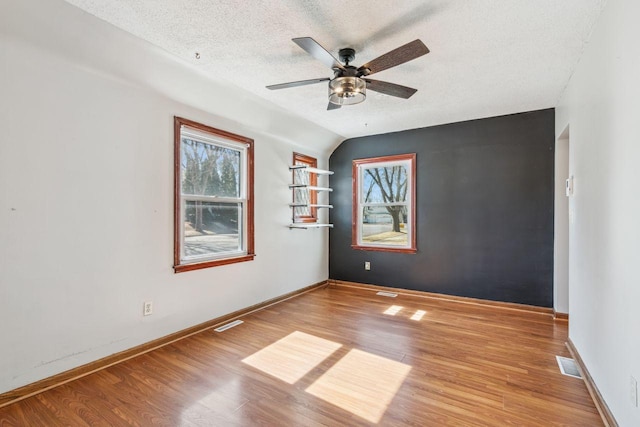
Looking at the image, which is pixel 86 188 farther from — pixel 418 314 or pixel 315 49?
pixel 418 314

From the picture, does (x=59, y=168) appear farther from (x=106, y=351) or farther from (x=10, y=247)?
(x=106, y=351)

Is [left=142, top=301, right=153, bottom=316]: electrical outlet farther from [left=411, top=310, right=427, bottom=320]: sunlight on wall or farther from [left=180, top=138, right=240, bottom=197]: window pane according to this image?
[left=411, top=310, right=427, bottom=320]: sunlight on wall

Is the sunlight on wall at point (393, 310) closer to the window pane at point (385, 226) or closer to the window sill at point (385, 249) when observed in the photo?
the window sill at point (385, 249)

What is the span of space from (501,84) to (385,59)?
175 centimetres

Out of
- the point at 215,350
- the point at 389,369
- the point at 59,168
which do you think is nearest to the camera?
the point at 59,168

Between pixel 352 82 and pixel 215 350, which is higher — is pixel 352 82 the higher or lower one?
the higher one

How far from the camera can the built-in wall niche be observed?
15.1ft

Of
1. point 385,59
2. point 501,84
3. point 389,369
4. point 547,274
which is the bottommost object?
point 389,369

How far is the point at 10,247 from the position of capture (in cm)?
201

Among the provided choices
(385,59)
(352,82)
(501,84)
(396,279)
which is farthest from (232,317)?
(501,84)

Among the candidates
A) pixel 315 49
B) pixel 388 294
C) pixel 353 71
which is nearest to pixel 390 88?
pixel 353 71

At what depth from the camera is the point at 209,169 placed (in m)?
3.46

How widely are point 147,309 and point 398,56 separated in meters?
2.87

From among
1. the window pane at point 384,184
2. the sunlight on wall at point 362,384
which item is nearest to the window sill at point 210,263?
the sunlight on wall at point 362,384
